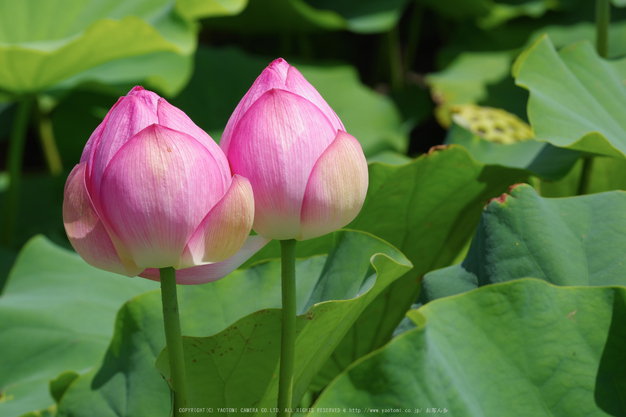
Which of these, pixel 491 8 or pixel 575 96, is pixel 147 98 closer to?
pixel 575 96

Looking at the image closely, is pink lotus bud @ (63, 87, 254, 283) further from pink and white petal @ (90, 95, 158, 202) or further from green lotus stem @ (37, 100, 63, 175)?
green lotus stem @ (37, 100, 63, 175)

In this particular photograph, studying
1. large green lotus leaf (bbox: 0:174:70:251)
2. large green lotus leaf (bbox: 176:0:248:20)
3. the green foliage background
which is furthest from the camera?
Result: large green lotus leaf (bbox: 0:174:70:251)

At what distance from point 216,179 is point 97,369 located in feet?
1.35

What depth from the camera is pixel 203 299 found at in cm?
68

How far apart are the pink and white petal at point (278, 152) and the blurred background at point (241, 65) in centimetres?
94

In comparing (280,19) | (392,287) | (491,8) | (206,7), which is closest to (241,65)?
(280,19)

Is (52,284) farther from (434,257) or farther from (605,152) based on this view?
(605,152)

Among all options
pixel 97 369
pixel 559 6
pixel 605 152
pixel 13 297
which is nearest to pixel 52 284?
pixel 13 297

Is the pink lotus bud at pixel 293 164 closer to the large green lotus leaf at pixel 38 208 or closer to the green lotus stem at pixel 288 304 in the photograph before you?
the green lotus stem at pixel 288 304

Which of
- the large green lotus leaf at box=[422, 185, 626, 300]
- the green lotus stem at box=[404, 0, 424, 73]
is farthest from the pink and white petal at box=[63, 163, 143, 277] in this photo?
the green lotus stem at box=[404, 0, 424, 73]

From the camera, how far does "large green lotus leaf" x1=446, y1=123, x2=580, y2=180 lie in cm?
82

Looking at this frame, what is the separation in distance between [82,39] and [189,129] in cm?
96

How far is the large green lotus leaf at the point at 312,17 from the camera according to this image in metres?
1.94

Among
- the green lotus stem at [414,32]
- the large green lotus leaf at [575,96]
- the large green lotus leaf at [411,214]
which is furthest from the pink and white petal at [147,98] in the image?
the green lotus stem at [414,32]
